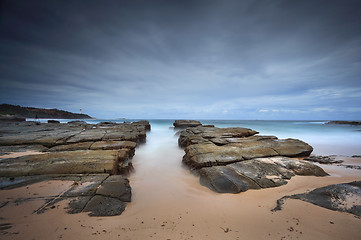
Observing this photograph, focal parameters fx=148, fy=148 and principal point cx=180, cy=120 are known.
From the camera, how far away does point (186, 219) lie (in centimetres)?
311

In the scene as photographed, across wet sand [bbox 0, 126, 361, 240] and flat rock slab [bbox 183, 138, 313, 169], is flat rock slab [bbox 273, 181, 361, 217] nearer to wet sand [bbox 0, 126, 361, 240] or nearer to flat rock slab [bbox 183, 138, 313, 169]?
wet sand [bbox 0, 126, 361, 240]

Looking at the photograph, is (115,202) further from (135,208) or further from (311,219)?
(311,219)

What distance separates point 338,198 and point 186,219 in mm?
3583

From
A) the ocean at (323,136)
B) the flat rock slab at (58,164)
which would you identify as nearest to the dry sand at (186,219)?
the flat rock slab at (58,164)

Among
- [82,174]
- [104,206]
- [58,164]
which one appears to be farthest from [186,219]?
[58,164]

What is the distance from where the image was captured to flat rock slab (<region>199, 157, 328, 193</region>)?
179 inches

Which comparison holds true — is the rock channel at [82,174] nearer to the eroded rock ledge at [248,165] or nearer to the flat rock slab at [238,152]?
the eroded rock ledge at [248,165]

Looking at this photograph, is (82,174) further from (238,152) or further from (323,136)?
(323,136)

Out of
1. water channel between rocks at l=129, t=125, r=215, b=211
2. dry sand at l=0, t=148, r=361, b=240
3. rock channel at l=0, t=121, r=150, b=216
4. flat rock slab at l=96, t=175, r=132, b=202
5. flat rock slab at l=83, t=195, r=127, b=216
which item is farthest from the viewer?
water channel between rocks at l=129, t=125, r=215, b=211

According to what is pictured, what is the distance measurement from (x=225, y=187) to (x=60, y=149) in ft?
24.8

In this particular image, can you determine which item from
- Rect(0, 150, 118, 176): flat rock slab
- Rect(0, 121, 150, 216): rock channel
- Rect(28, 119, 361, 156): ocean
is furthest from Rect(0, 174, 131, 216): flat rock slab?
Rect(28, 119, 361, 156): ocean

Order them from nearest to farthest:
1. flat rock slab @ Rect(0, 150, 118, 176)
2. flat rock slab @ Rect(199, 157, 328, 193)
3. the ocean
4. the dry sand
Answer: the dry sand → flat rock slab @ Rect(199, 157, 328, 193) → flat rock slab @ Rect(0, 150, 118, 176) → the ocean

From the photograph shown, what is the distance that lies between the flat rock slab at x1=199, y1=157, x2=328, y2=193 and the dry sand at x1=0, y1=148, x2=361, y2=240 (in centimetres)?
27

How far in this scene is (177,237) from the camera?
2557mm
